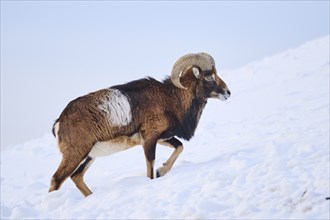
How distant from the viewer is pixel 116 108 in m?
9.32

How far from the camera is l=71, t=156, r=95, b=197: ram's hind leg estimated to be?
9.32 metres

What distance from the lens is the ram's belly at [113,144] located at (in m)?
9.23

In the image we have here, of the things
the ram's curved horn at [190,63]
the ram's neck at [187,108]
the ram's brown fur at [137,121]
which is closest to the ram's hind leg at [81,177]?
the ram's brown fur at [137,121]

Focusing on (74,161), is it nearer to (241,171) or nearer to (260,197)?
(241,171)

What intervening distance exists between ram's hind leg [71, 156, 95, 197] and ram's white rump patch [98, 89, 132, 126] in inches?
40.1

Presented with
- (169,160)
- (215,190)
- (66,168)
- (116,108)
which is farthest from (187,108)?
(215,190)

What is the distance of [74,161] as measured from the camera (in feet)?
29.3

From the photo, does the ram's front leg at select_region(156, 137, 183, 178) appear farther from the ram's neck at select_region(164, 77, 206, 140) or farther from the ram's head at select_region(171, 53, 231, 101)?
the ram's head at select_region(171, 53, 231, 101)

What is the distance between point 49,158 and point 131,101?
1240cm

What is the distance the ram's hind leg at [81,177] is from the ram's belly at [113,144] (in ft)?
0.79

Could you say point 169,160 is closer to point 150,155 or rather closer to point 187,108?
point 150,155

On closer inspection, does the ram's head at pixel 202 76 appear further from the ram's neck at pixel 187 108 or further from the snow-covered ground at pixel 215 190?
the snow-covered ground at pixel 215 190

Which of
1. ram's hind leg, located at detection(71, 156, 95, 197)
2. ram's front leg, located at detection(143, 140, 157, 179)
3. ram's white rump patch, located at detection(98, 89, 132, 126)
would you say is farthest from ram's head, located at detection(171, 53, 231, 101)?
ram's hind leg, located at detection(71, 156, 95, 197)

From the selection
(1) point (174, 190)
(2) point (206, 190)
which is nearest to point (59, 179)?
(1) point (174, 190)
